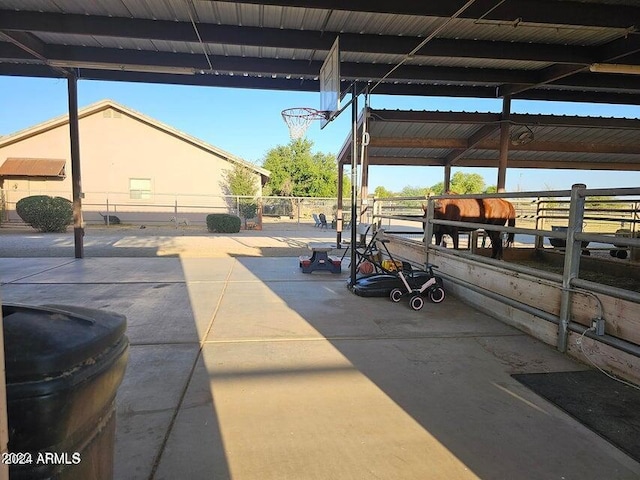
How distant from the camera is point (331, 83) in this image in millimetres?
6719

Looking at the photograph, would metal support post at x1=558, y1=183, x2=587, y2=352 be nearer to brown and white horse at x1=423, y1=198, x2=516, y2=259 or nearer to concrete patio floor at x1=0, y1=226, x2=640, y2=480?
concrete patio floor at x1=0, y1=226, x2=640, y2=480

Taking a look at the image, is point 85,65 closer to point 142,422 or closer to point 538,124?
point 142,422

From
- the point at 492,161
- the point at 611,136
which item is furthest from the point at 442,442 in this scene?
the point at 492,161

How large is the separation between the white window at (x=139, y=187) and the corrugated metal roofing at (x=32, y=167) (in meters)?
3.78

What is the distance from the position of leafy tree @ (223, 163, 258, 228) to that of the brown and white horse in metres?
16.7

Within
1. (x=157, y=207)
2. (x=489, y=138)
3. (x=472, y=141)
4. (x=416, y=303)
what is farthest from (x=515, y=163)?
(x=157, y=207)

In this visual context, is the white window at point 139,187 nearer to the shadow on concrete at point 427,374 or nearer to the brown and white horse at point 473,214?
the shadow on concrete at point 427,374

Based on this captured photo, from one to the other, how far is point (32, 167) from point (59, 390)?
2681 centimetres

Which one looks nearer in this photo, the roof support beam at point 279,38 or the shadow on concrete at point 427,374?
the shadow on concrete at point 427,374

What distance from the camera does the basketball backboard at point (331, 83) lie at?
20.4 ft

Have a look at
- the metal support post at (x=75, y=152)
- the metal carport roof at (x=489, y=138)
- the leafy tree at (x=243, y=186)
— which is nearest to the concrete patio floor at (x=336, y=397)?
the metal support post at (x=75, y=152)

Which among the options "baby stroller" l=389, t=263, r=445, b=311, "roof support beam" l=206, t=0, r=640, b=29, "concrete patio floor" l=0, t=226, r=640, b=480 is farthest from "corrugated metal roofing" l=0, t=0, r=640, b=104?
"concrete patio floor" l=0, t=226, r=640, b=480

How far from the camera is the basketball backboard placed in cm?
623

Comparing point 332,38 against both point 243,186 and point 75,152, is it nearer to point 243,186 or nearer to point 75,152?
point 75,152
